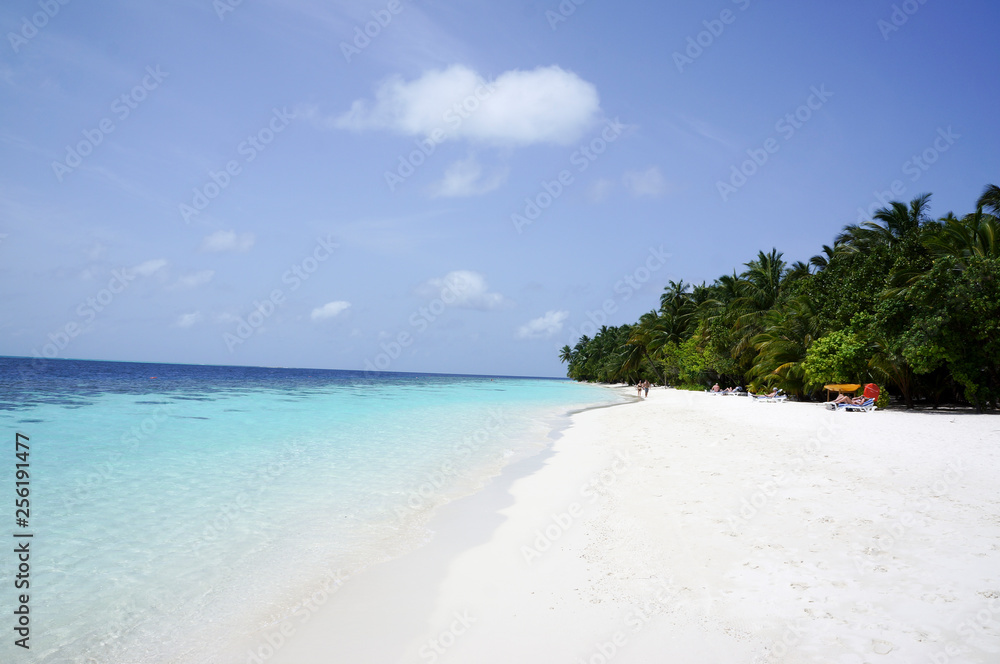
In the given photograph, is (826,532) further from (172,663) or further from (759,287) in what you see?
(759,287)

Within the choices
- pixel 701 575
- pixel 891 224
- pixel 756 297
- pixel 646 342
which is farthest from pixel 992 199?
pixel 646 342

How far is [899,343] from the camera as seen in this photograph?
56.0 ft

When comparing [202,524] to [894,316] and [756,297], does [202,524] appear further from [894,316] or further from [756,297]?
[756,297]

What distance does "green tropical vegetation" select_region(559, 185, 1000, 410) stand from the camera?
1634 cm

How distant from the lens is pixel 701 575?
4.68 meters

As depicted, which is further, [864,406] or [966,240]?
[864,406]

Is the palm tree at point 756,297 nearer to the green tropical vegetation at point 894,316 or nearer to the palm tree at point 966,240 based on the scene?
the green tropical vegetation at point 894,316

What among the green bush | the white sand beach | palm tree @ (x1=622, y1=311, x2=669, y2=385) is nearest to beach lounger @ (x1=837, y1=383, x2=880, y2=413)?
the green bush

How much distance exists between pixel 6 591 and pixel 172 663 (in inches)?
101

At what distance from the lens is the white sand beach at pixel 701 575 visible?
3.62 m

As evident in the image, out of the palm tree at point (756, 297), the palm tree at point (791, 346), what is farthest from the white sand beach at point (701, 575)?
the palm tree at point (756, 297)

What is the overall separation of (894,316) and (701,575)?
59.3ft

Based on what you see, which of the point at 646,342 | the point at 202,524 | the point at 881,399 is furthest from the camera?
the point at 646,342

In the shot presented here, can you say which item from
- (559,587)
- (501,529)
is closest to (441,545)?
(501,529)
